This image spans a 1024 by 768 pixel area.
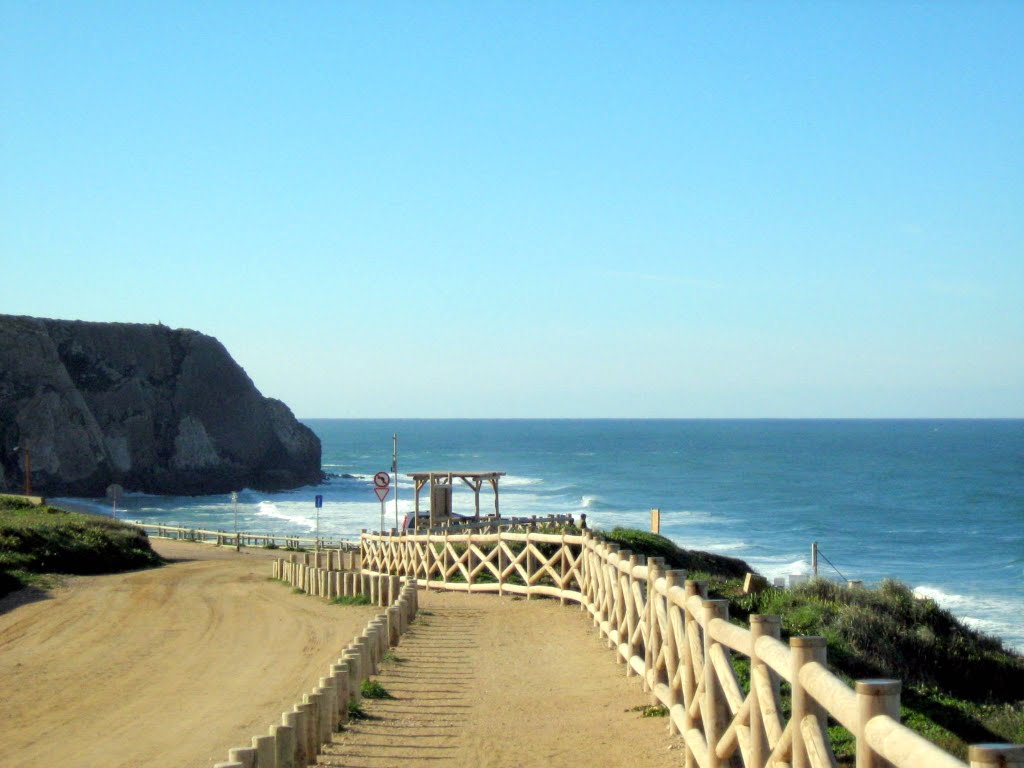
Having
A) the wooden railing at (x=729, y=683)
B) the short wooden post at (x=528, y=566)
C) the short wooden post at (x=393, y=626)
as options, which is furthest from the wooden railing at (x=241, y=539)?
the wooden railing at (x=729, y=683)

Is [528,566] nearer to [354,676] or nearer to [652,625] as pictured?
[354,676]

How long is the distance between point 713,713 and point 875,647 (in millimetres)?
8100

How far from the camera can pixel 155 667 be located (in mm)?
15656

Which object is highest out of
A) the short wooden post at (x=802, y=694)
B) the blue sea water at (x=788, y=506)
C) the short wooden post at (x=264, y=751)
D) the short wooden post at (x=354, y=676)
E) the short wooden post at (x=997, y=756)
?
the short wooden post at (x=997, y=756)

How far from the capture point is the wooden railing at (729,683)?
14.1 ft

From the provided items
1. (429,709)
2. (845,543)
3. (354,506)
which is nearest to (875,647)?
(429,709)

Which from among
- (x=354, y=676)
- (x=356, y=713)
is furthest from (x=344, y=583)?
(x=356, y=713)

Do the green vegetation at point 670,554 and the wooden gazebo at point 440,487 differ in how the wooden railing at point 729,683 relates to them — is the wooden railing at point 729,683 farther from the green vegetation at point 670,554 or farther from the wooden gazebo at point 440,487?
the wooden gazebo at point 440,487

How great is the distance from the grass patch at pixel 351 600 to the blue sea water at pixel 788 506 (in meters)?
20.8

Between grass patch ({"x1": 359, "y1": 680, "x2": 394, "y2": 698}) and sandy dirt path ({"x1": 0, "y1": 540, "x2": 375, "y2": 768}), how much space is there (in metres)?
0.93

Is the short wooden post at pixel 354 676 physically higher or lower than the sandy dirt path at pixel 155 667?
higher

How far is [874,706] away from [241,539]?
4363 cm

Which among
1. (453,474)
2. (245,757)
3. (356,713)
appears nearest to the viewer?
(245,757)

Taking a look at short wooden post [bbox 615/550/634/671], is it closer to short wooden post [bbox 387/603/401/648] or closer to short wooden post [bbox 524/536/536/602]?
short wooden post [bbox 387/603/401/648]
